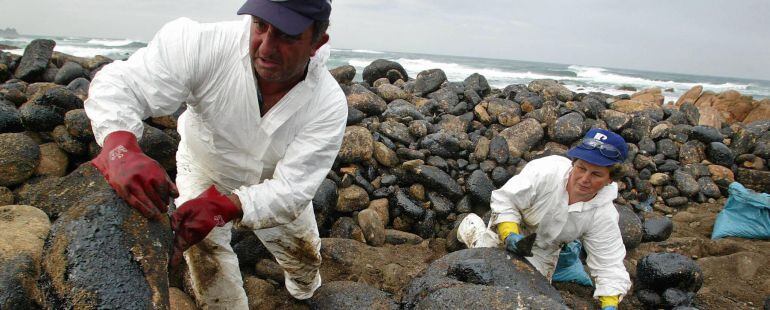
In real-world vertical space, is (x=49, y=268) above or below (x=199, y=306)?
above

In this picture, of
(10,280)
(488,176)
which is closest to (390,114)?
(488,176)

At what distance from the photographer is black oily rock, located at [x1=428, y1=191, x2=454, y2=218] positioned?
Result: 567 centimetres

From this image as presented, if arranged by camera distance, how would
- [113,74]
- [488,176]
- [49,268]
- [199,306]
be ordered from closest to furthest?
[49,268]
[113,74]
[199,306]
[488,176]

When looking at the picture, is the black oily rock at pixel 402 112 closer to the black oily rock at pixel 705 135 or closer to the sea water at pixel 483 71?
the black oily rock at pixel 705 135

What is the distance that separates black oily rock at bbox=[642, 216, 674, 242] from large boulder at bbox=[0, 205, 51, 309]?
19.4ft

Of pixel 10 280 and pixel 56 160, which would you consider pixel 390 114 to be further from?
pixel 10 280

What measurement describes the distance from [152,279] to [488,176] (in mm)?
4892

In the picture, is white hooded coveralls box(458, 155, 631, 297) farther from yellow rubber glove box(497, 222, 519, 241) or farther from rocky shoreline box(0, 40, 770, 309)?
rocky shoreline box(0, 40, 770, 309)

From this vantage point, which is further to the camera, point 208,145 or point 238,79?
point 208,145

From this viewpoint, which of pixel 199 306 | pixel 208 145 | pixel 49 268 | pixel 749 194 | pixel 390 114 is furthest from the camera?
pixel 390 114

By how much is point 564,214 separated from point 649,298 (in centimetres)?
115

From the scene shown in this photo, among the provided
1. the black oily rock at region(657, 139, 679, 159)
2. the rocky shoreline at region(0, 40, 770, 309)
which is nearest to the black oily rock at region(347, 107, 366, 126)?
the rocky shoreline at region(0, 40, 770, 309)

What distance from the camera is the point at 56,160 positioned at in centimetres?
429

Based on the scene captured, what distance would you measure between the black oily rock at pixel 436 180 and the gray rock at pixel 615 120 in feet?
11.4
